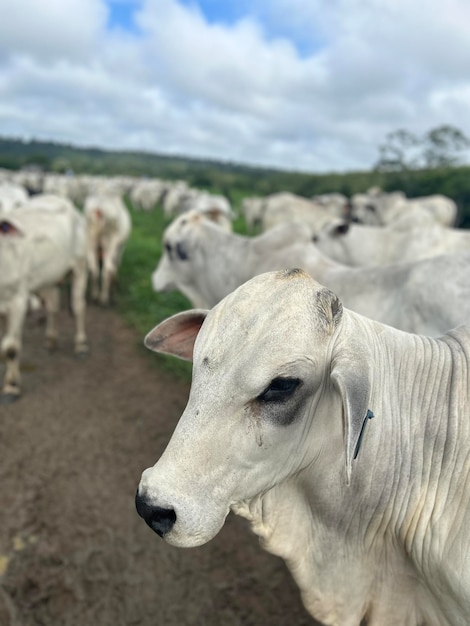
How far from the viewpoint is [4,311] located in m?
5.40

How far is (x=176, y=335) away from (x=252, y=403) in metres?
0.71

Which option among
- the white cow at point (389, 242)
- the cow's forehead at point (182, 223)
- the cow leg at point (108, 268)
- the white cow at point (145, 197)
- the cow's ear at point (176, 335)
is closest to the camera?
the cow's ear at point (176, 335)

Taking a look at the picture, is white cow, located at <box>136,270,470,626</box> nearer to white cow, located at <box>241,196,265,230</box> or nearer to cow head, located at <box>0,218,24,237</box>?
cow head, located at <box>0,218,24,237</box>

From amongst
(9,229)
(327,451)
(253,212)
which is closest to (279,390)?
(327,451)

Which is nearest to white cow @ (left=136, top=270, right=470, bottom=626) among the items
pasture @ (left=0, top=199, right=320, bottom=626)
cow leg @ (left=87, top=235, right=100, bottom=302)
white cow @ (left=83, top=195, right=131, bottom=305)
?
pasture @ (left=0, top=199, right=320, bottom=626)

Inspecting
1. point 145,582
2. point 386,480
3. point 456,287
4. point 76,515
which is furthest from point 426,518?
point 76,515

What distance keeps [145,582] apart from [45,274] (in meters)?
3.87

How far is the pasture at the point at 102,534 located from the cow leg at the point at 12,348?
141 mm

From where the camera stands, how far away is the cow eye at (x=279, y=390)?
159cm

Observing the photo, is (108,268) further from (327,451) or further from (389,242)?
(327,451)

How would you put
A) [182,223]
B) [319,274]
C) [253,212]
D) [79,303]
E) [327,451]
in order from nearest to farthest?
[327,451] → [319,274] → [182,223] → [79,303] → [253,212]

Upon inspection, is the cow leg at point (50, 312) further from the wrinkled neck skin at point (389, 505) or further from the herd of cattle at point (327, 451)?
the wrinkled neck skin at point (389, 505)

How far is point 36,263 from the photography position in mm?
5770

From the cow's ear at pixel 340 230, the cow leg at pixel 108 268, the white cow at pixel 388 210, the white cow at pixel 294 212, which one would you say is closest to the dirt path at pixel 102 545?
the cow's ear at pixel 340 230
